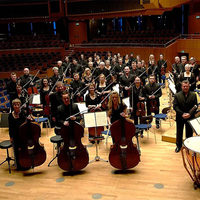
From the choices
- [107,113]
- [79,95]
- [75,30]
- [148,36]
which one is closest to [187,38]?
[148,36]

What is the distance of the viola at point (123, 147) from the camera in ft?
13.4

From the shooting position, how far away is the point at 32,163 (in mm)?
4434

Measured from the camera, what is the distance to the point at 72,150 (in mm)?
4188

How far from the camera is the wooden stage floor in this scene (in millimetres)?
3875

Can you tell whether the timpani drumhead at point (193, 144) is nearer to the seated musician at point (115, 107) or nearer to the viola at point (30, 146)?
the seated musician at point (115, 107)

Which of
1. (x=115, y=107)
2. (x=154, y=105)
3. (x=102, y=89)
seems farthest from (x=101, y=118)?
(x=102, y=89)

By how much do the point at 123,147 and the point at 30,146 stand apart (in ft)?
4.65

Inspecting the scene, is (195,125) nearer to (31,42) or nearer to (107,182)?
(107,182)

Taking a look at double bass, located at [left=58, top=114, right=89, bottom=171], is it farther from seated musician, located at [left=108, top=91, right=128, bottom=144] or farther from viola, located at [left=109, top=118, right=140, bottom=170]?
seated musician, located at [left=108, top=91, right=128, bottom=144]

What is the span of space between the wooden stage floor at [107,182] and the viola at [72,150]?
205mm

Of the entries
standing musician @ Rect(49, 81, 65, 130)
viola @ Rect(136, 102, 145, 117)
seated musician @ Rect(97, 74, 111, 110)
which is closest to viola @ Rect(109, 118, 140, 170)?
viola @ Rect(136, 102, 145, 117)

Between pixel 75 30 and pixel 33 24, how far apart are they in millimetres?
3479

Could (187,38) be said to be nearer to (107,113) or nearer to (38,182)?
(107,113)

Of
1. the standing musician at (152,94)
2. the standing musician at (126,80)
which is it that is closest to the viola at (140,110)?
the standing musician at (152,94)
